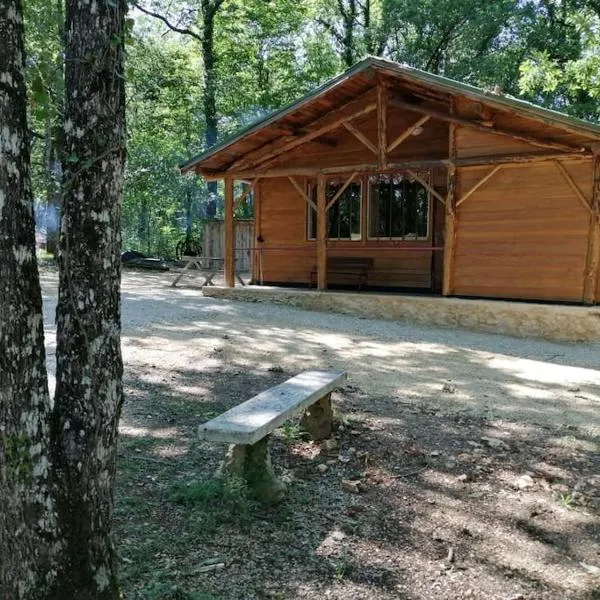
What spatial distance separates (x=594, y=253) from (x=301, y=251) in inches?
250

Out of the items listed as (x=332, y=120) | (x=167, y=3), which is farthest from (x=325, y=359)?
(x=167, y=3)

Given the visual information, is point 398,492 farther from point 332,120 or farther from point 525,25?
point 525,25

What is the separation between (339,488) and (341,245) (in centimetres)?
993

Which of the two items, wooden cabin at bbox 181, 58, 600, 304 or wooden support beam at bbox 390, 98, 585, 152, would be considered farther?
wooden cabin at bbox 181, 58, 600, 304

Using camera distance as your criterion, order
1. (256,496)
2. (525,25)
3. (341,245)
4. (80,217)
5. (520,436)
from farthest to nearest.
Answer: (525,25)
(341,245)
(520,436)
(256,496)
(80,217)

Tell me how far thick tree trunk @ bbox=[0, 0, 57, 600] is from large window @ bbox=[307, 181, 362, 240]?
11394 mm

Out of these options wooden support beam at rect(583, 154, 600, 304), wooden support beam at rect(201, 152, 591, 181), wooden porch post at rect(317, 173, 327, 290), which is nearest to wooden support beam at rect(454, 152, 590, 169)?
wooden support beam at rect(201, 152, 591, 181)

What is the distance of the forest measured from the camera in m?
21.5

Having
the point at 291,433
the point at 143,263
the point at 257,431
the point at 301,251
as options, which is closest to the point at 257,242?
the point at 301,251

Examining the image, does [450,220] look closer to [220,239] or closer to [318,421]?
[318,421]

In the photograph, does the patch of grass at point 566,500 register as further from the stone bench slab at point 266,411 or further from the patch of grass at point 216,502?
the patch of grass at point 216,502

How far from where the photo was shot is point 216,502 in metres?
3.27

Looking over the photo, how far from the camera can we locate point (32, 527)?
6.58ft

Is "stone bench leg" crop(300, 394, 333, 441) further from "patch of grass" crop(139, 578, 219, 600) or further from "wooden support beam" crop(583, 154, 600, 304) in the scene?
"wooden support beam" crop(583, 154, 600, 304)
